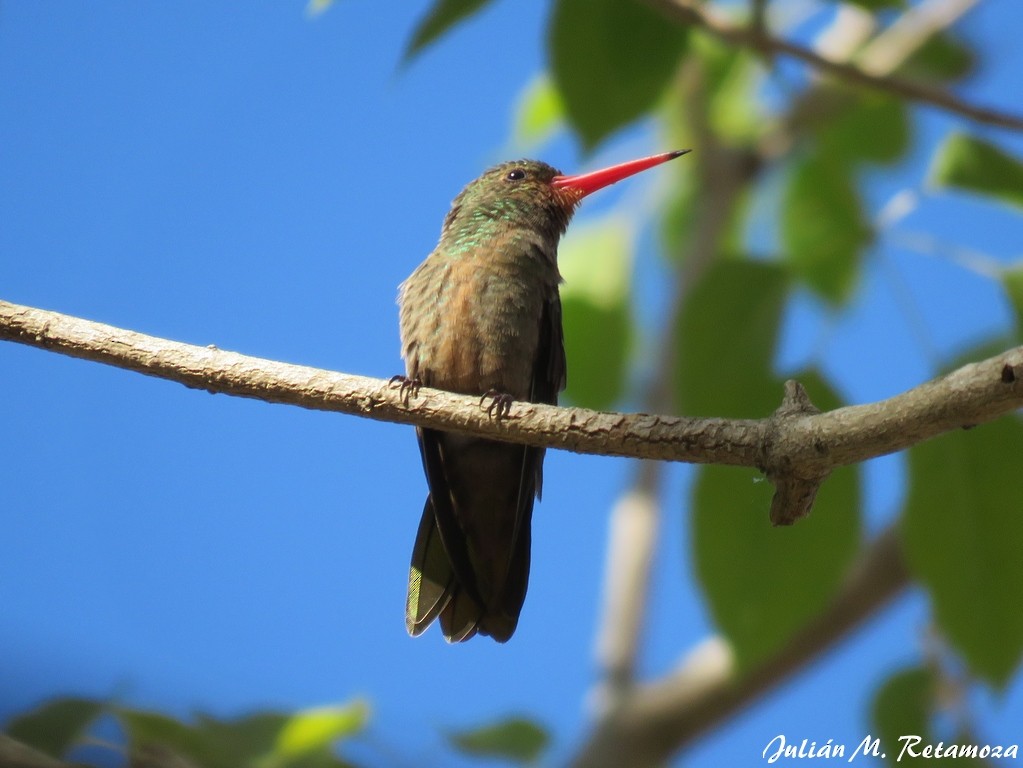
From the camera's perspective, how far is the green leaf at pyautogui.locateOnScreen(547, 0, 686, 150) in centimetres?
388

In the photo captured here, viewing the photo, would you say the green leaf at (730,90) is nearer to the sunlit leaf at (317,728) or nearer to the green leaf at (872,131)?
the green leaf at (872,131)

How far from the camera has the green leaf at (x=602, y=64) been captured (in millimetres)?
3879

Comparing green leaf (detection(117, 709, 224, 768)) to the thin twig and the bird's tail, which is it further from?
the bird's tail

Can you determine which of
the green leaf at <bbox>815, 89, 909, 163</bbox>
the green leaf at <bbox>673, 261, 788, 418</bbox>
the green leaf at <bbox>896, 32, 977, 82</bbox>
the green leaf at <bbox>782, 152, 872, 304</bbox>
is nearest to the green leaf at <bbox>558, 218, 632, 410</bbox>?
the green leaf at <bbox>782, 152, 872, 304</bbox>

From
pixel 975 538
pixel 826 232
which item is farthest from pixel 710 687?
pixel 975 538

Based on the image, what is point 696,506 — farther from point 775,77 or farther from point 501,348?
point 775,77

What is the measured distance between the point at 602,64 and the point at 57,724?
8.36 feet

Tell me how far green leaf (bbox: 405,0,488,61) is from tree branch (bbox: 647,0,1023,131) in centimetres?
59

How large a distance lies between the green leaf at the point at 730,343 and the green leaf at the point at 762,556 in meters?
0.31

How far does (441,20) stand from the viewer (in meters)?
3.62

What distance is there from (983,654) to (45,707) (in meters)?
2.48

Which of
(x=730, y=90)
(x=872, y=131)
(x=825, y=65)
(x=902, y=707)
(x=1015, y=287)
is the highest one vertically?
(x=730, y=90)

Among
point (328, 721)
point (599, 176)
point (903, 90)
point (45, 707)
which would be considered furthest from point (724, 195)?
point (45, 707)

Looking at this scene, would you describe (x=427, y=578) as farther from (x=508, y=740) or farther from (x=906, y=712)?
(x=906, y=712)
